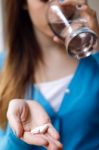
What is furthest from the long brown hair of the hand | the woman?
the hand

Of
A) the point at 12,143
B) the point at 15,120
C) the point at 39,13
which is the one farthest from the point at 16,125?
the point at 39,13

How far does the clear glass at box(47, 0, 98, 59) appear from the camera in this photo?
26.0 inches

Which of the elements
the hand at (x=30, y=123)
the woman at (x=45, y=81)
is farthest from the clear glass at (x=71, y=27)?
the hand at (x=30, y=123)

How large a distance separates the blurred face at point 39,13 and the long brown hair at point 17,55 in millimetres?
56

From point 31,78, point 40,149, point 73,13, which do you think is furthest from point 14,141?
point 73,13

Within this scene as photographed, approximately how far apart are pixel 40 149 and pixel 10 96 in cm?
16

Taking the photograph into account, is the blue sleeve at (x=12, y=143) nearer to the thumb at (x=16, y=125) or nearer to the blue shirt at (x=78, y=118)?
the blue shirt at (x=78, y=118)

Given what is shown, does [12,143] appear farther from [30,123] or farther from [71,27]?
[71,27]

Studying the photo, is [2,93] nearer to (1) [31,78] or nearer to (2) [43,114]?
(1) [31,78]

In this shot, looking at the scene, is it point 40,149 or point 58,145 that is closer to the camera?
A: point 58,145

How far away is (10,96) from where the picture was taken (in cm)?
85

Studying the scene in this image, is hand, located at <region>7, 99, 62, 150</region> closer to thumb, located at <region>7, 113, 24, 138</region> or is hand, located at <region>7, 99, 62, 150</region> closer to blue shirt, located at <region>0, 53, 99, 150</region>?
thumb, located at <region>7, 113, 24, 138</region>

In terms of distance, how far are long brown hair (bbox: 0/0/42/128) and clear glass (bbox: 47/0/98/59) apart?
17 cm

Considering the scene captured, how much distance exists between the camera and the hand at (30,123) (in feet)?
1.80
